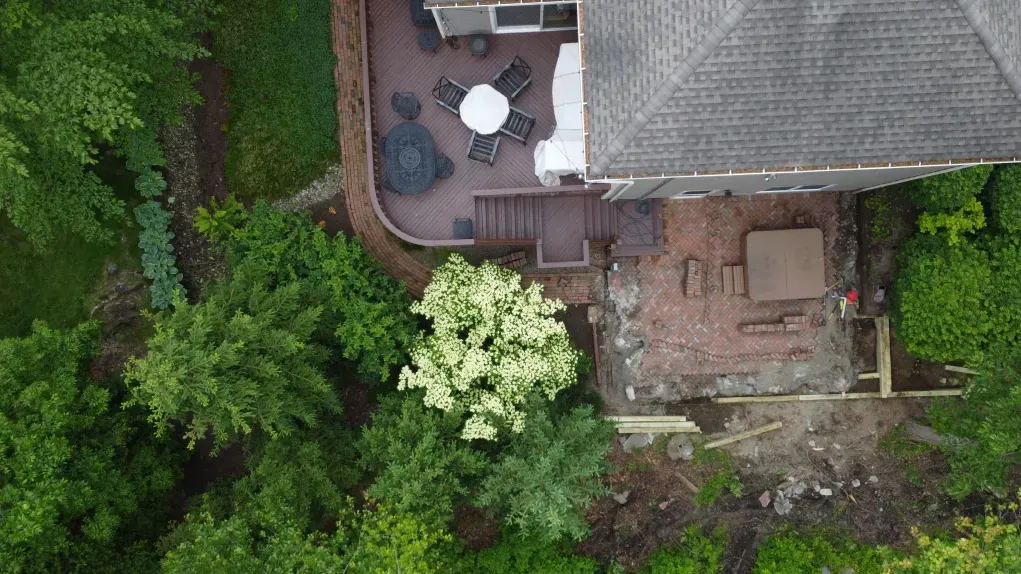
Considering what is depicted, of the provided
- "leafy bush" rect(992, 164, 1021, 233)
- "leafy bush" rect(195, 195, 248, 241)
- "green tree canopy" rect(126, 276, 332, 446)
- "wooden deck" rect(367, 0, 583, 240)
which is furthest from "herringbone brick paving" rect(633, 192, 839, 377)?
"leafy bush" rect(195, 195, 248, 241)

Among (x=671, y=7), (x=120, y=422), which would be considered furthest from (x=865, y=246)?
(x=120, y=422)

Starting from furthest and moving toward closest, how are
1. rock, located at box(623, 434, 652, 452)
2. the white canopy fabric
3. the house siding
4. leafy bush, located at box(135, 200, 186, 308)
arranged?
rock, located at box(623, 434, 652, 452) → leafy bush, located at box(135, 200, 186, 308) → the white canopy fabric → the house siding

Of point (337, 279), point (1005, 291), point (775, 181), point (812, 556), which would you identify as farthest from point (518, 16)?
point (812, 556)

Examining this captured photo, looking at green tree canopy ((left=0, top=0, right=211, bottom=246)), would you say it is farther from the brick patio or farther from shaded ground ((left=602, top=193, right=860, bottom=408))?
the brick patio

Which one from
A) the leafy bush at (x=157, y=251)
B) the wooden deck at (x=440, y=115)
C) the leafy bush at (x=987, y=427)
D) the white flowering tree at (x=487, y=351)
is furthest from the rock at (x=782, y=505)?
the leafy bush at (x=157, y=251)

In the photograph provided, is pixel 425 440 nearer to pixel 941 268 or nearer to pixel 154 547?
pixel 154 547

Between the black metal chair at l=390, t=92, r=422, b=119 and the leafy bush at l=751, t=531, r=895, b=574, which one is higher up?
the black metal chair at l=390, t=92, r=422, b=119
